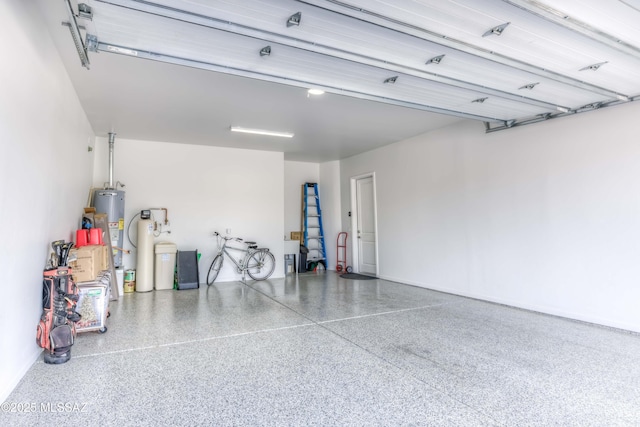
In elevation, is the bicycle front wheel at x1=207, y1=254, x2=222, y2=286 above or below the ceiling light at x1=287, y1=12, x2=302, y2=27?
below

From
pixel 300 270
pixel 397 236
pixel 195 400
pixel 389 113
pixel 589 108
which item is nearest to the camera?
pixel 195 400

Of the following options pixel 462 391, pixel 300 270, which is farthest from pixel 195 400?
pixel 300 270

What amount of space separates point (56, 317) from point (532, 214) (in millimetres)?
5281

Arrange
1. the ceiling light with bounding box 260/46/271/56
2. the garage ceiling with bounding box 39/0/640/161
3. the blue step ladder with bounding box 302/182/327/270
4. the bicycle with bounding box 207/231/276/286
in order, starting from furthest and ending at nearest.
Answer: the blue step ladder with bounding box 302/182/327/270, the bicycle with bounding box 207/231/276/286, the ceiling light with bounding box 260/46/271/56, the garage ceiling with bounding box 39/0/640/161

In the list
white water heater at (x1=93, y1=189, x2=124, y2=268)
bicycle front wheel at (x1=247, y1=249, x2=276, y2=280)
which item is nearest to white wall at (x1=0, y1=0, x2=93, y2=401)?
white water heater at (x1=93, y1=189, x2=124, y2=268)

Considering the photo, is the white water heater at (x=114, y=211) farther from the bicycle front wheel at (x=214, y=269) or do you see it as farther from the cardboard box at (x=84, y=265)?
the cardboard box at (x=84, y=265)

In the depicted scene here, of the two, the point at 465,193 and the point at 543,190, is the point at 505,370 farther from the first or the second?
the point at 465,193

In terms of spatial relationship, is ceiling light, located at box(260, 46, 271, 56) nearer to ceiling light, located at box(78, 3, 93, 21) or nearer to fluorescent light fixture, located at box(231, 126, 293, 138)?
ceiling light, located at box(78, 3, 93, 21)

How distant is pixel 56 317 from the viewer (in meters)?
2.74

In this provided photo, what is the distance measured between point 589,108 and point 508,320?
2612mm

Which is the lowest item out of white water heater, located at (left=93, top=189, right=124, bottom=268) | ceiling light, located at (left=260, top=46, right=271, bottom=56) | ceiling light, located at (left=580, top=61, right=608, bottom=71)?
white water heater, located at (left=93, top=189, right=124, bottom=268)

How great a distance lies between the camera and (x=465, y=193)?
5191mm

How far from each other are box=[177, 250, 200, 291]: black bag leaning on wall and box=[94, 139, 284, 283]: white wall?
0.33 m

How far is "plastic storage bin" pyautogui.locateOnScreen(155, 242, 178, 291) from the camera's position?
5934mm
